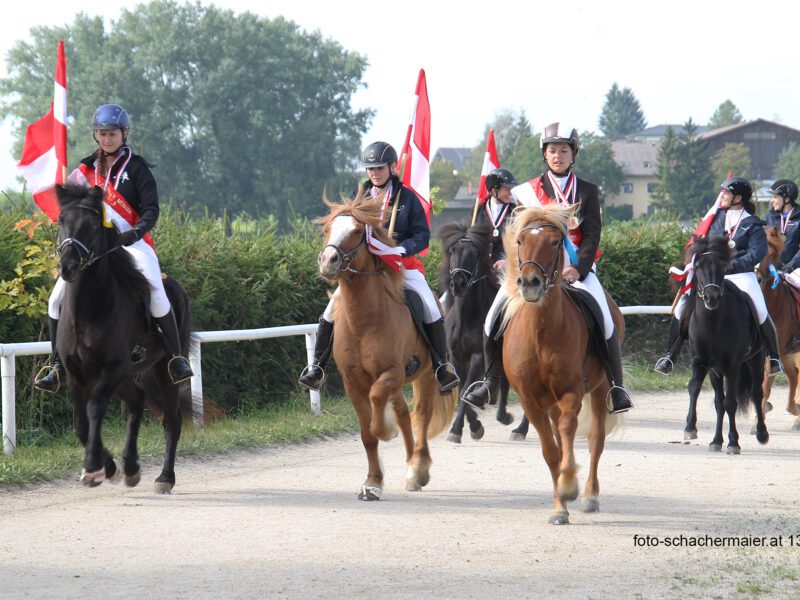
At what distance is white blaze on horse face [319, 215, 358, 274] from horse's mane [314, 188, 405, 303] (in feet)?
0.20

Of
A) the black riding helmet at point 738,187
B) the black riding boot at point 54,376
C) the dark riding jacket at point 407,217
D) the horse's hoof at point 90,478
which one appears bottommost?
the horse's hoof at point 90,478

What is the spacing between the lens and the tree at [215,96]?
70.1 m

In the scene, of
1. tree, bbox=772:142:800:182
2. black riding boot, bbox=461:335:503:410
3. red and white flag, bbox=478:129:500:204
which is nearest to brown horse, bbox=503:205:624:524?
black riding boot, bbox=461:335:503:410

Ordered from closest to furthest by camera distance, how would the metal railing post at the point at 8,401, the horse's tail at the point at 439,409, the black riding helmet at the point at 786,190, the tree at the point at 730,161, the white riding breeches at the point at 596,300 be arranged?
the white riding breeches at the point at 596,300 → the metal railing post at the point at 8,401 → the horse's tail at the point at 439,409 → the black riding helmet at the point at 786,190 → the tree at the point at 730,161

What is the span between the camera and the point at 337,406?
1466 centimetres

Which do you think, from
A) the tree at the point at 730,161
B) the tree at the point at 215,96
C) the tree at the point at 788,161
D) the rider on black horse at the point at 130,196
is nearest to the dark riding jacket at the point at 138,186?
the rider on black horse at the point at 130,196

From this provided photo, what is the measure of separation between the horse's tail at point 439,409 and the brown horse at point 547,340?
1.81m

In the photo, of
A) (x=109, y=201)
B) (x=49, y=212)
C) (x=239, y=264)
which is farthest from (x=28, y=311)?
(x=239, y=264)

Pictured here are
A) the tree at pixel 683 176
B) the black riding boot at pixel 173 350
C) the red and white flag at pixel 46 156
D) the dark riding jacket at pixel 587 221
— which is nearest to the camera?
the dark riding jacket at pixel 587 221

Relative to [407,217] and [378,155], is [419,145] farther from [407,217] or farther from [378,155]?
[378,155]

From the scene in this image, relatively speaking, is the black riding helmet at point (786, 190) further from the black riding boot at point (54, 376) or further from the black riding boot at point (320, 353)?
the black riding boot at point (54, 376)

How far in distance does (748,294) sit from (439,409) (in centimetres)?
452

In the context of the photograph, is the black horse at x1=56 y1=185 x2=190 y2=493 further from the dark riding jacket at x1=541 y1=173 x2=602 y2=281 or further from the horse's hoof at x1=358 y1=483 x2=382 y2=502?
the dark riding jacket at x1=541 y1=173 x2=602 y2=281

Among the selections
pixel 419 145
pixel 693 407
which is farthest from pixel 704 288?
pixel 419 145
